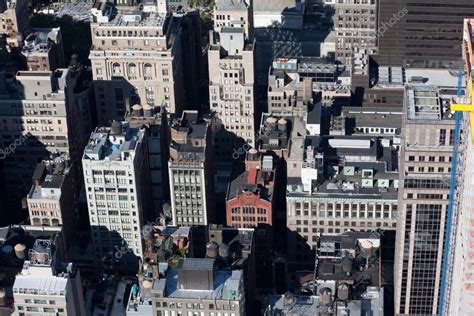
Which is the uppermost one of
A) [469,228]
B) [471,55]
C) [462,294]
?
[471,55]

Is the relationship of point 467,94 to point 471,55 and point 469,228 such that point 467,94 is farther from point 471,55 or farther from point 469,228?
point 469,228

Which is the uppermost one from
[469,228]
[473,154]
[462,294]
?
[473,154]

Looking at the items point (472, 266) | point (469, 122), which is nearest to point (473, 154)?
point (469, 122)

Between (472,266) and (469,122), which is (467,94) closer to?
(469,122)

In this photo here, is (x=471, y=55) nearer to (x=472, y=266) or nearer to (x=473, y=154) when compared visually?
(x=473, y=154)

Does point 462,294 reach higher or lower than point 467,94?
lower

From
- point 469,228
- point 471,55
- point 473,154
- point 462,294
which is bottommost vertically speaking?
point 462,294

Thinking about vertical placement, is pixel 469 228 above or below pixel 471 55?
below

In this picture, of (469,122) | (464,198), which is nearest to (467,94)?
(469,122)

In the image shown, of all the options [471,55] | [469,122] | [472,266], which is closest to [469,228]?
[472,266]

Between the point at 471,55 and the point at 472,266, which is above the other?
the point at 471,55
